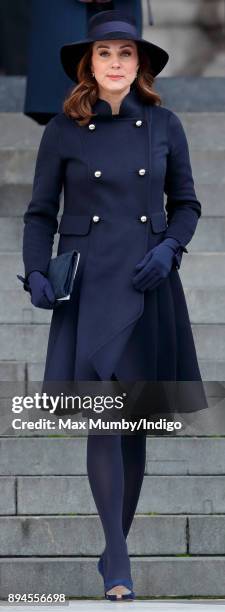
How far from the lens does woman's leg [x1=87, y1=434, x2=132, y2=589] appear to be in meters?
5.70

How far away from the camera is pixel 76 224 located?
590 cm

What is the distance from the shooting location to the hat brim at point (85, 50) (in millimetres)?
5895

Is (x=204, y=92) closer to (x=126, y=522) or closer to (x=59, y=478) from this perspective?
(x=59, y=478)

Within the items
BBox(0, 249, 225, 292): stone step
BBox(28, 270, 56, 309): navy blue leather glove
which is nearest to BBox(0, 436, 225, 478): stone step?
BBox(0, 249, 225, 292): stone step

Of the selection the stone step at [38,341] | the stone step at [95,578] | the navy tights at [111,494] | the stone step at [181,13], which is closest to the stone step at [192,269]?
the stone step at [38,341]

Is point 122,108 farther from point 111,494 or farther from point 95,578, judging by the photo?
point 95,578

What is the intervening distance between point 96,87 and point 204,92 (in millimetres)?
6057

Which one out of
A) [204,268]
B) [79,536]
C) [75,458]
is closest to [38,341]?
[75,458]

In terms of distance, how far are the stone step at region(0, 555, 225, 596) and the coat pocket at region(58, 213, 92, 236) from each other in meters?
1.70

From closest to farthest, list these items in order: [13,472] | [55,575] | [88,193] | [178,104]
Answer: [88,193]
[55,575]
[13,472]
[178,104]

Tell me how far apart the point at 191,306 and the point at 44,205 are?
272 cm

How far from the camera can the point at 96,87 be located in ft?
19.6

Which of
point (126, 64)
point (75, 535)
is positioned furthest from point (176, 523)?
point (126, 64)

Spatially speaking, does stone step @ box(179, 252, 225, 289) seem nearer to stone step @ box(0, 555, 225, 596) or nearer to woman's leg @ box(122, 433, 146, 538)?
stone step @ box(0, 555, 225, 596)
